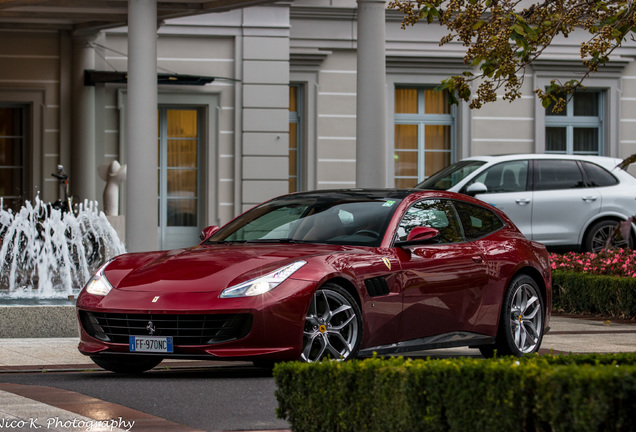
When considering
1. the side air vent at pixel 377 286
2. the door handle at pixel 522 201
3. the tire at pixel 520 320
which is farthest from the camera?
the door handle at pixel 522 201

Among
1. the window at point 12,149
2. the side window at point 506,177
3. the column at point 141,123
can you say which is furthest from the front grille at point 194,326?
the window at point 12,149

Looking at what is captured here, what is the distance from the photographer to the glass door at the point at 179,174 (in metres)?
21.8

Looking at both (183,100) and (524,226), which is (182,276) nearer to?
(524,226)

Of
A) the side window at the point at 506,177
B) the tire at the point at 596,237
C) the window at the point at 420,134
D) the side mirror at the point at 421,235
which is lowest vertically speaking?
the tire at the point at 596,237

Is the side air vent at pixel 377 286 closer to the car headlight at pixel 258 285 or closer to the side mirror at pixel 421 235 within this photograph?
the side mirror at pixel 421 235

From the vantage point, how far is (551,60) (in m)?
24.0

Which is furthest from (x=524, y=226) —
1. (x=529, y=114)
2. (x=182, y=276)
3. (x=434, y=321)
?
(x=182, y=276)

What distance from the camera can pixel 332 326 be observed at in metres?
8.27

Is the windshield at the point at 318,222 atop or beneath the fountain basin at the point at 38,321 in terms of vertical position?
atop

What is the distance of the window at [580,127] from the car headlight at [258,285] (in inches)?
678

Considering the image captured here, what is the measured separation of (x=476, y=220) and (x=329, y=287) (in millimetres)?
2190

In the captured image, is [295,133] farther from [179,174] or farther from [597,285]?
[597,285]

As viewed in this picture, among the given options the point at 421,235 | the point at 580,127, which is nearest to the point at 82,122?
the point at 580,127

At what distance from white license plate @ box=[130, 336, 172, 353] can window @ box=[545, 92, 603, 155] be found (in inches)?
689
